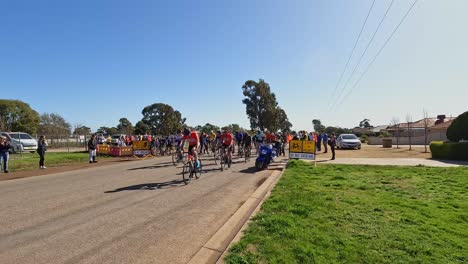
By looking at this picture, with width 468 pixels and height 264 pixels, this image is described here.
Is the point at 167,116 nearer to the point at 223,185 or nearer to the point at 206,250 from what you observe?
→ the point at 223,185

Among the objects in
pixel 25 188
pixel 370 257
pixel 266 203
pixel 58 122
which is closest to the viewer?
pixel 370 257

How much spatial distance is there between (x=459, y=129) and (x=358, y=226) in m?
21.5

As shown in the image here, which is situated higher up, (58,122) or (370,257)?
(58,122)

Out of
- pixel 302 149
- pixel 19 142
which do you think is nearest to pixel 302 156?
pixel 302 149

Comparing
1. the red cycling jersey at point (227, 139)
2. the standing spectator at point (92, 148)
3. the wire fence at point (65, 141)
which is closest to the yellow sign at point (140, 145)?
the standing spectator at point (92, 148)

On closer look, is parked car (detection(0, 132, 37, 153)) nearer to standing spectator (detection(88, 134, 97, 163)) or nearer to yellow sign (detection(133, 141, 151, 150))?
yellow sign (detection(133, 141, 151, 150))

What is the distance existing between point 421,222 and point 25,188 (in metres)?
11.8

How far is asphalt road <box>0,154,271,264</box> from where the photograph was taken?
193 inches

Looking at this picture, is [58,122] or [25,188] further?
[58,122]

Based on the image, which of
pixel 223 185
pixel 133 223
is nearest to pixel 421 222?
pixel 133 223

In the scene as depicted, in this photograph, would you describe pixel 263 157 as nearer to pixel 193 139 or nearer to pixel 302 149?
pixel 302 149

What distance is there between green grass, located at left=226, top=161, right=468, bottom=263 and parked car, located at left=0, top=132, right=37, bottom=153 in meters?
27.5

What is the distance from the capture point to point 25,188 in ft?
36.2

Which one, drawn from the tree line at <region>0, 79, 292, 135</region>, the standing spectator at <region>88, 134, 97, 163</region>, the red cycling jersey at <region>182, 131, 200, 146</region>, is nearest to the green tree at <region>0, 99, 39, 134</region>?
the tree line at <region>0, 79, 292, 135</region>
